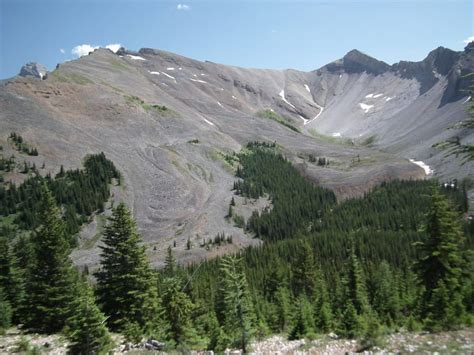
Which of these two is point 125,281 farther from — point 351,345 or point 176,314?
point 351,345

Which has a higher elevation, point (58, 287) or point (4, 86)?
point (4, 86)

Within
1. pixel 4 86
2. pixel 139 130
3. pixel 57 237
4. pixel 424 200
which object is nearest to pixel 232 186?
pixel 139 130

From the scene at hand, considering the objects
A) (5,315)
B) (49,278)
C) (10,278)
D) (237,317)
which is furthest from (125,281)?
(10,278)

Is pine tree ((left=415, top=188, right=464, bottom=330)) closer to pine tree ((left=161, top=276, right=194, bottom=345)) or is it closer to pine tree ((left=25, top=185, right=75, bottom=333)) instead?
pine tree ((left=161, top=276, right=194, bottom=345))


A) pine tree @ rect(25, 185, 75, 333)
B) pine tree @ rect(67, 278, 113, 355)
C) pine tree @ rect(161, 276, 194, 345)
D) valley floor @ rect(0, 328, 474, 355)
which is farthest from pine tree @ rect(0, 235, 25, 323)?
pine tree @ rect(67, 278, 113, 355)

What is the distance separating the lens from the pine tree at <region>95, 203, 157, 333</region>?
1017 inches

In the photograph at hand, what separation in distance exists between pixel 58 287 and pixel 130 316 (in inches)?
212

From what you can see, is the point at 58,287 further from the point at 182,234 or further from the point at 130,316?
the point at 182,234

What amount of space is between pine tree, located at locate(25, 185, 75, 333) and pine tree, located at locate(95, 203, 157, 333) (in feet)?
7.87

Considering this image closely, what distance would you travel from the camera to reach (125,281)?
86.3 ft

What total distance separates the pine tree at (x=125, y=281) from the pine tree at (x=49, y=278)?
240cm

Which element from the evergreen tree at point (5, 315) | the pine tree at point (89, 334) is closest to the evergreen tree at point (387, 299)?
the pine tree at point (89, 334)

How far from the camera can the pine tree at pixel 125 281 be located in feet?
84.8

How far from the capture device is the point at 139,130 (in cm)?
16912
